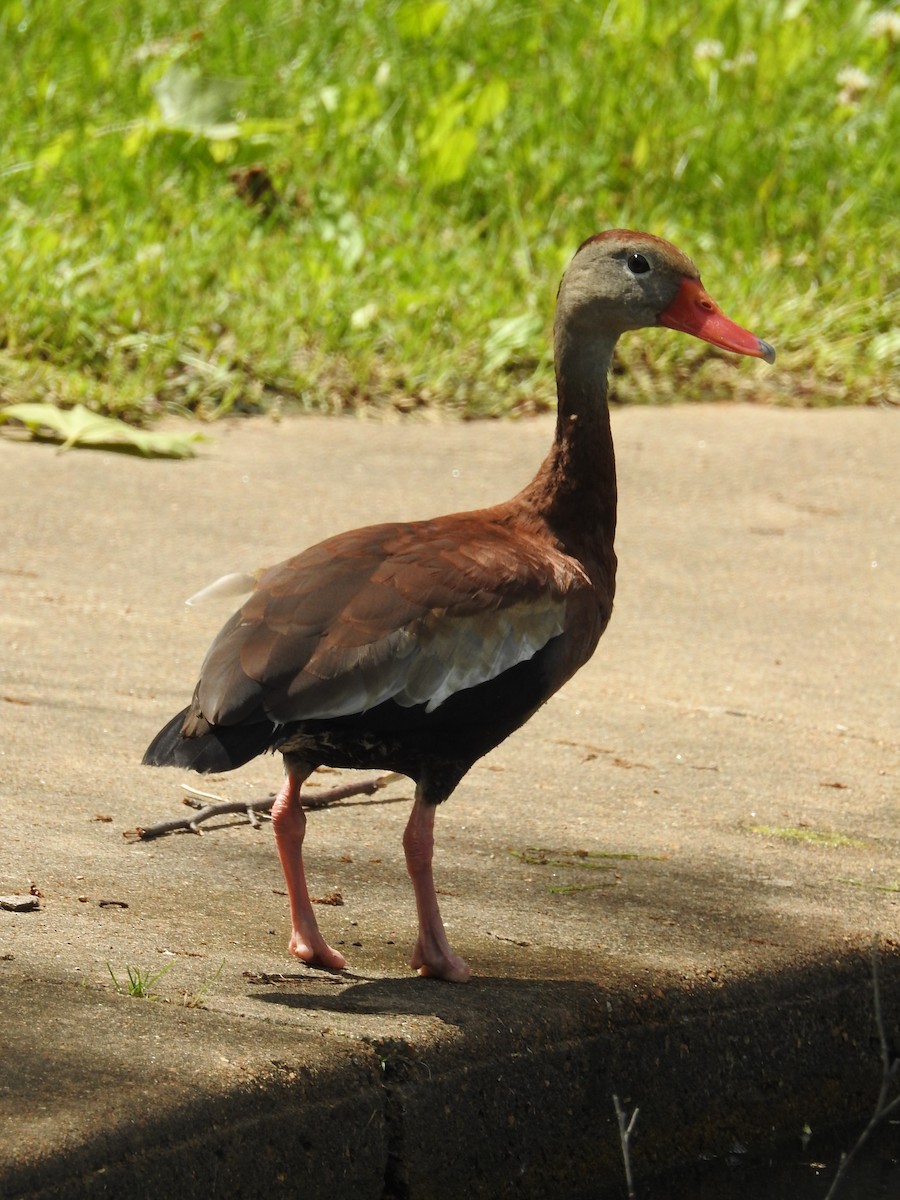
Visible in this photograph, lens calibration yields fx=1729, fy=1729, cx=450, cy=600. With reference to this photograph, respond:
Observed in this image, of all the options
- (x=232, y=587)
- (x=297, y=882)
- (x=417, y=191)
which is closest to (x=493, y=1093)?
(x=297, y=882)

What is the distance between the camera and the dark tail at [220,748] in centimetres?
289

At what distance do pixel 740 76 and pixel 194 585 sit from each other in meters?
6.07

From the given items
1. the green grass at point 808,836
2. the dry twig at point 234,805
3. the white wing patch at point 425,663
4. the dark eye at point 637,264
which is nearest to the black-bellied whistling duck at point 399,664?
the white wing patch at point 425,663

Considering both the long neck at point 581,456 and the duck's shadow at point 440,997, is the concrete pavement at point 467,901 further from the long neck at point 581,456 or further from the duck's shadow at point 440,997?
the long neck at point 581,456

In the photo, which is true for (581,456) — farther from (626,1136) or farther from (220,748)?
(626,1136)

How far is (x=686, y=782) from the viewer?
4.36 meters

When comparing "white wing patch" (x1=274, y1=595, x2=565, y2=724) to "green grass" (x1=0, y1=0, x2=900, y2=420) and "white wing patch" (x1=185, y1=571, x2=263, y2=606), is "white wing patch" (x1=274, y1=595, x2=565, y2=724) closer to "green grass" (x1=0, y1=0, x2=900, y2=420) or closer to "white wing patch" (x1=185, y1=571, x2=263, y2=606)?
"white wing patch" (x1=185, y1=571, x2=263, y2=606)

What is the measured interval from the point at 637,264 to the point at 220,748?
4.86ft

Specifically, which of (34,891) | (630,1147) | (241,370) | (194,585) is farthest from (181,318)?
(630,1147)

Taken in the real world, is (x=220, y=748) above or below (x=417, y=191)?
below

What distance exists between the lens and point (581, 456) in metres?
3.64

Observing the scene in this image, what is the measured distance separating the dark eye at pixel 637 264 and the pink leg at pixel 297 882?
131cm

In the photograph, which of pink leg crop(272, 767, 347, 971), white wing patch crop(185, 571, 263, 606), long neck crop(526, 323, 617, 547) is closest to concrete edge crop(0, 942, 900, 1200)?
pink leg crop(272, 767, 347, 971)

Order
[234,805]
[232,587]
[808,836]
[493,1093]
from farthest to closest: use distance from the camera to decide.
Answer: [808,836] → [234,805] → [232,587] → [493,1093]
